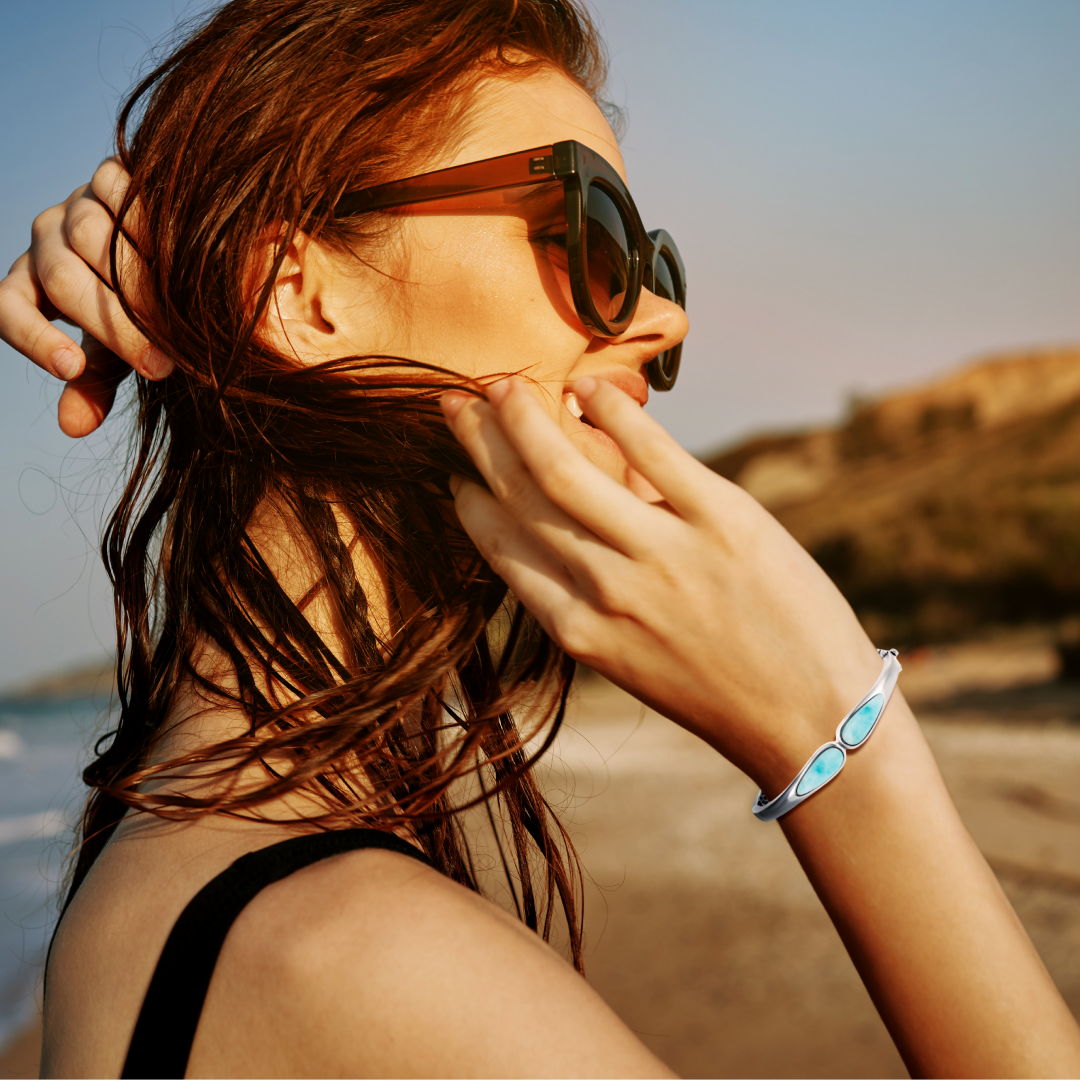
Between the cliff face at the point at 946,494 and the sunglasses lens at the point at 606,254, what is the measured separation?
13008 millimetres

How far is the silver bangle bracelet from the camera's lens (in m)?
1.17

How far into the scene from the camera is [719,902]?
7766 mm

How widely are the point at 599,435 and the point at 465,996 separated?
1049 mm

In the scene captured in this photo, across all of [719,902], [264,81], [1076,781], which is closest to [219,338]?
[264,81]

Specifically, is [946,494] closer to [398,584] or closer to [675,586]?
[398,584]

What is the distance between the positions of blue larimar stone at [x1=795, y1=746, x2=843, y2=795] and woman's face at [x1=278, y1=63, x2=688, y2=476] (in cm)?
73

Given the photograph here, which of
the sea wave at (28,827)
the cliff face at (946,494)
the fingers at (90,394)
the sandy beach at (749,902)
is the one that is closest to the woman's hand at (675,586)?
the fingers at (90,394)

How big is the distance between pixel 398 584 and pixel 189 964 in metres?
0.81

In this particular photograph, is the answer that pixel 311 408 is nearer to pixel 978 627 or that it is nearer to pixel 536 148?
pixel 536 148

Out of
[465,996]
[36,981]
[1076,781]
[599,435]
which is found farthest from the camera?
[1076,781]

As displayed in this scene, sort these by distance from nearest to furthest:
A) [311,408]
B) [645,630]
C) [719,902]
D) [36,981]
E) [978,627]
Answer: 1. [645,630]
2. [311,408]
3. [719,902]
4. [36,981]
5. [978,627]

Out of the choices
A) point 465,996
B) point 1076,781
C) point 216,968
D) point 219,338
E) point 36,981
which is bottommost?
point 1076,781

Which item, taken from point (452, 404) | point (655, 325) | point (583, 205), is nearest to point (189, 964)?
point (452, 404)

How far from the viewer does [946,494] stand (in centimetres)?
3155
